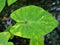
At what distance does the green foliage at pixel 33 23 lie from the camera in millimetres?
467

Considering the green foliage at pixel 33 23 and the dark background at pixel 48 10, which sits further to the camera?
the dark background at pixel 48 10

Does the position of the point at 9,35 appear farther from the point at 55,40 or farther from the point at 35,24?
the point at 55,40

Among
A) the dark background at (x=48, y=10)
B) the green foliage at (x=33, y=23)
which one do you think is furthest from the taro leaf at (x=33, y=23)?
the dark background at (x=48, y=10)

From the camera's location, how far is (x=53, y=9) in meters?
1.55

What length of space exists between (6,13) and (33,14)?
92 cm

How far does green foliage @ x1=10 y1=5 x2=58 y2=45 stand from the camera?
47 centimetres

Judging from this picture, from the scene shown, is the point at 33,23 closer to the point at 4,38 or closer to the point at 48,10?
the point at 4,38

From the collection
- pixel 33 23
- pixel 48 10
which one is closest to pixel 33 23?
pixel 33 23

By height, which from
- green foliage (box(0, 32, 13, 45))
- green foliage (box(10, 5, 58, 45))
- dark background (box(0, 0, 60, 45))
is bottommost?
green foliage (box(0, 32, 13, 45))

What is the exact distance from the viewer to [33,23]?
505 millimetres

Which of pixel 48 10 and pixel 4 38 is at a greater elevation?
pixel 48 10

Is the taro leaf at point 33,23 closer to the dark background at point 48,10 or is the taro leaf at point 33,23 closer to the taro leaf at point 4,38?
the taro leaf at point 4,38

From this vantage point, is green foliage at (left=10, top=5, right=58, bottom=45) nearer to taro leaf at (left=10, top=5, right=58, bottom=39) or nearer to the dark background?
taro leaf at (left=10, top=5, right=58, bottom=39)

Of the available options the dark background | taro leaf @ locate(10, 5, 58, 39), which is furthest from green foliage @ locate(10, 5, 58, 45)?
the dark background
